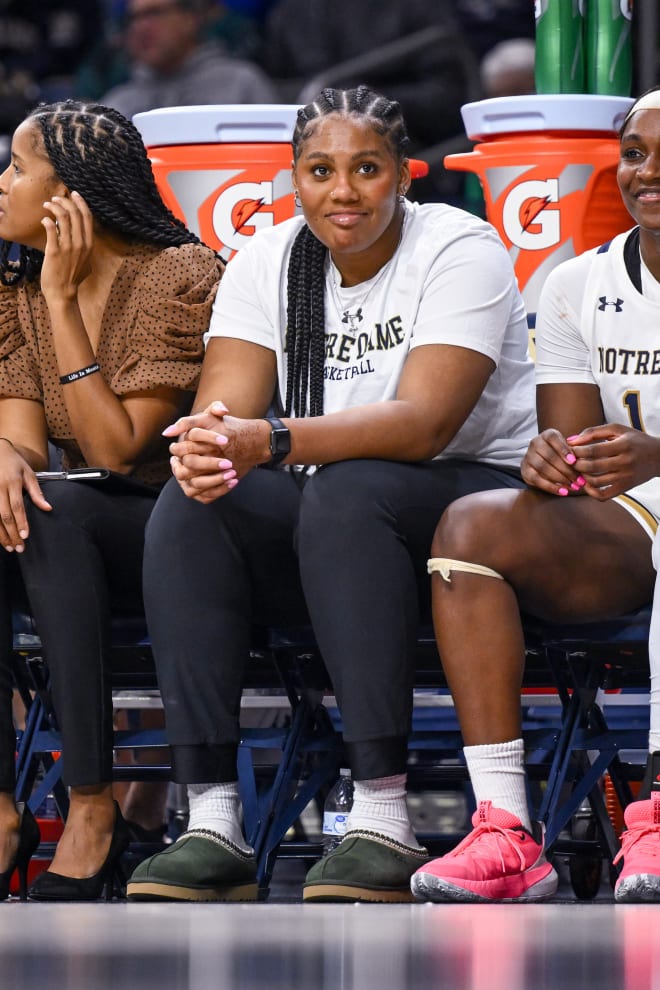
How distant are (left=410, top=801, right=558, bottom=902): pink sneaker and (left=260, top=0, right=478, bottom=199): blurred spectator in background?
9.76 feet

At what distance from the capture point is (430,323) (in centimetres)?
254

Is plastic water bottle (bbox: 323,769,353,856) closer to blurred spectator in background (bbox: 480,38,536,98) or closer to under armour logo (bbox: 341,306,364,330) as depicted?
under armour logo (bbox: 341,306,364,330)

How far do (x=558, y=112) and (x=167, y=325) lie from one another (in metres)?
0.88

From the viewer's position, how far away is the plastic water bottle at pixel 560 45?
3195 millimetres

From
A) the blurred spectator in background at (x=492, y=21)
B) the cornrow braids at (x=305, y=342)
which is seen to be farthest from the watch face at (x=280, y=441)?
the blurred spectator in background at (x=492, y=21)

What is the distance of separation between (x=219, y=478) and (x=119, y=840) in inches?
22.4

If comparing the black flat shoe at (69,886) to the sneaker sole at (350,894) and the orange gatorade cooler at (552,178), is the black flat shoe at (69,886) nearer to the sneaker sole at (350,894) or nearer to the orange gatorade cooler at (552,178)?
the sneaker sole at (350,894)

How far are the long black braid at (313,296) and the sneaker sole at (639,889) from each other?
2.82 feet

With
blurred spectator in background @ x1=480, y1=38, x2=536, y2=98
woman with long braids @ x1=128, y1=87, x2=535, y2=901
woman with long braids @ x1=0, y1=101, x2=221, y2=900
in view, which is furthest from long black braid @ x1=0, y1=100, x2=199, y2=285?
blurred spectator in background @ x1=480, y1=38, x2=536, y2=98

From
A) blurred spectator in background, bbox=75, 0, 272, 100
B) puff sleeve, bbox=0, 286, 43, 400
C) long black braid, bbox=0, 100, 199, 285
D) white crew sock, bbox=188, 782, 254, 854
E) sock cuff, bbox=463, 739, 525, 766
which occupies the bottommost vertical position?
white crew sock, bbox=188, 782, 254, 854

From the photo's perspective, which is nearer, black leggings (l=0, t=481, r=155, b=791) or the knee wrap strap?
the knee wrap strap

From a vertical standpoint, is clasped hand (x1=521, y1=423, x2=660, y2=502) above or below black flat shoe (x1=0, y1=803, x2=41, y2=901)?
above

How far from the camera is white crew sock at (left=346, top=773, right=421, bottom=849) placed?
232 centimetres

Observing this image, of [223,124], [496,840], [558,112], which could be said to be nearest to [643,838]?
[496,840]
